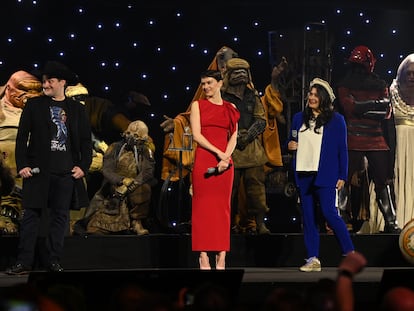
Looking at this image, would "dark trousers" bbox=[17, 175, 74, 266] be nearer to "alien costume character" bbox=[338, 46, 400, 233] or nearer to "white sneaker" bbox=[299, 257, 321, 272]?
"white sneaker" bbox=[299, 257, 321, 272]

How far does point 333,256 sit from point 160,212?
5.31ft

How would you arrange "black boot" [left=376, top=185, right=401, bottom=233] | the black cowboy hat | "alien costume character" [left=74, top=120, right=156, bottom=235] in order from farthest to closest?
1. "black boot" [left=376, top=185, right=401, bottom=233]
2. "alien costume character" [left=74, top=120, right=156, bottom=235]
3. the black cowboy hat

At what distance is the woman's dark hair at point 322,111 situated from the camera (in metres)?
7.61

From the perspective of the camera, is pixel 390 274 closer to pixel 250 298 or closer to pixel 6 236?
pixel 250 298

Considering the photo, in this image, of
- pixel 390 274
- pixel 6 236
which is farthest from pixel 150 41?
pixel 390 274

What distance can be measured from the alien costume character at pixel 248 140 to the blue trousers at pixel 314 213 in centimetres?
124

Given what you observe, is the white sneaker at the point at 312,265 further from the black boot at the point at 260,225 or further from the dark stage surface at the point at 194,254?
the black boot at the point at 260,225

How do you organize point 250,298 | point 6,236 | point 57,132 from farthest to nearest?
point 6,236, point 57,132, point 250,298

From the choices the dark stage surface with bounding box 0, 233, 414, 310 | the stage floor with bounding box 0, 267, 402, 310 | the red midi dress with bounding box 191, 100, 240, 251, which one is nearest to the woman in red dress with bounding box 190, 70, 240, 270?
the red midi dress with bounding box 191, 100, 240, 251

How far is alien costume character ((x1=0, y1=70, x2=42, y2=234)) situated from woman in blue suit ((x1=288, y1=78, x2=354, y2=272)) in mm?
2379

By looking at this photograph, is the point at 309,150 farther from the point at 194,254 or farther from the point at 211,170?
the point at 194,254

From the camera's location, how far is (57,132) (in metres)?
6.84

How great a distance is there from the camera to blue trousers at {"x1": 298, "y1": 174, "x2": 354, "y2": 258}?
753 cm

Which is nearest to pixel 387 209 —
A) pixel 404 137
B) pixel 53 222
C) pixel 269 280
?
pixel 404 137
